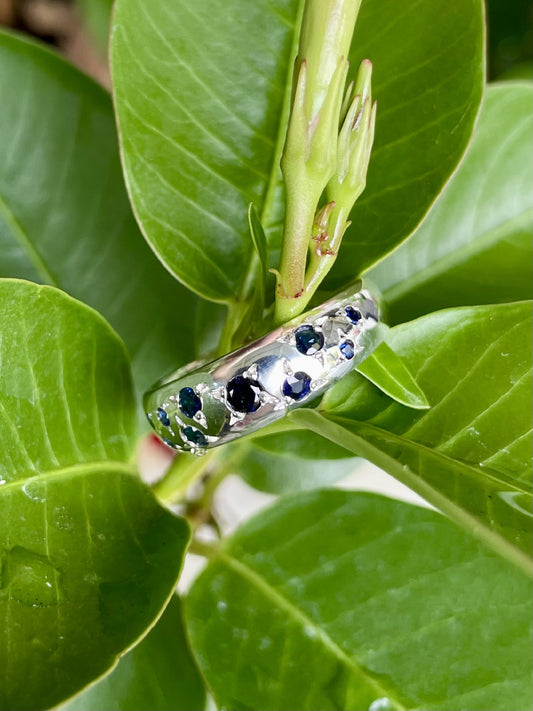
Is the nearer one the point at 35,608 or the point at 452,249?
A: the point at 35,608

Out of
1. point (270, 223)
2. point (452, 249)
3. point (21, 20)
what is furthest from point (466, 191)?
point (21, 20)

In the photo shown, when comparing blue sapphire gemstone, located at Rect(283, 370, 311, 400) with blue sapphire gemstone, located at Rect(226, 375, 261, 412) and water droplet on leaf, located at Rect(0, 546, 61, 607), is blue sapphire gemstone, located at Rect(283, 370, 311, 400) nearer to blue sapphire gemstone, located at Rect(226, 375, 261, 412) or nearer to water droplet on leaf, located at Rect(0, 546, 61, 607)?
blue sapphire gemstone, located at Rect(226, 375, 261, 412)

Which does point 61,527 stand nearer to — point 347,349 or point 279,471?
point 347,349

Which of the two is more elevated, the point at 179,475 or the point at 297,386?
the point at 297,386

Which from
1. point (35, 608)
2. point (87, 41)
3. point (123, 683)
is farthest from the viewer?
point (87, 41)

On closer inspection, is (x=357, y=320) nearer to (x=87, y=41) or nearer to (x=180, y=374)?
(x=180, y=374)

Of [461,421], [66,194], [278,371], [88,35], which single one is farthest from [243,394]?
[88,35]

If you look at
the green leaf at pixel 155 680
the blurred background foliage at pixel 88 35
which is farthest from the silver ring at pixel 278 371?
the blurred background foliage at pixel 88 35
